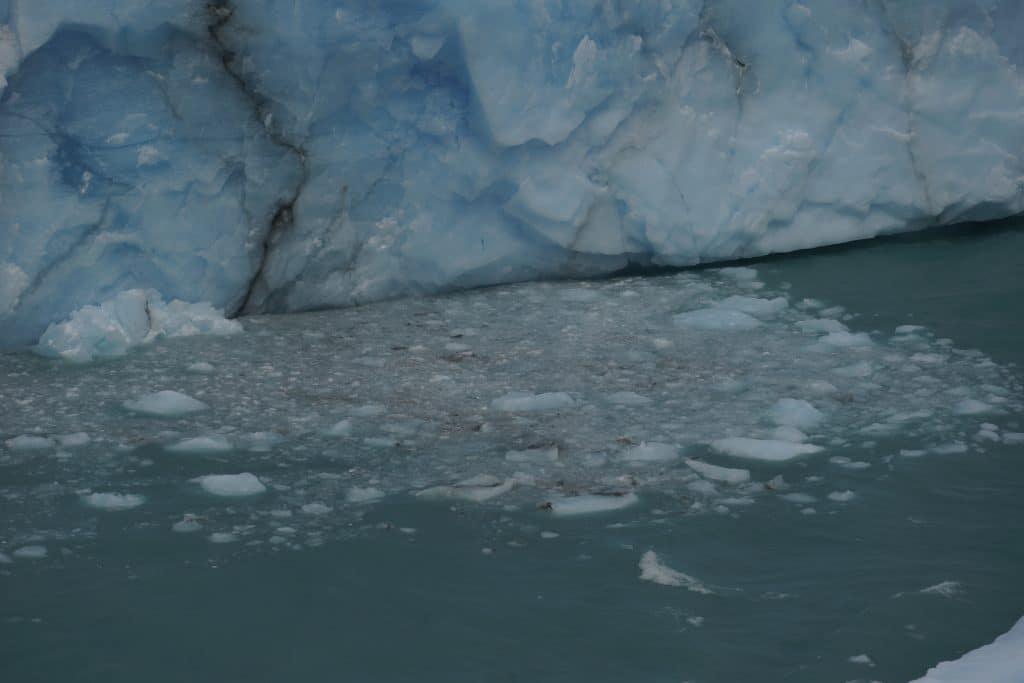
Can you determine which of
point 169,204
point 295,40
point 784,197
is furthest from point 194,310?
point 784,197

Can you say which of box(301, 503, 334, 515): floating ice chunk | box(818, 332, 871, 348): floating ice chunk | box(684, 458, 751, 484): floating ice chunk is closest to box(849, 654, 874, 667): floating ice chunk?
box(684, 458, 751, 484): floating ice chunk

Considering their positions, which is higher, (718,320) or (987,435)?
(718,320)

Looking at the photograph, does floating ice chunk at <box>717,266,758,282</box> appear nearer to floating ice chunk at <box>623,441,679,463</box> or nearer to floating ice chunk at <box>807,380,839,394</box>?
floating ice chunk at <box>807,380,839,394</box>

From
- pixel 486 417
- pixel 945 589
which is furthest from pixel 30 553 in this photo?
pixel 945 589

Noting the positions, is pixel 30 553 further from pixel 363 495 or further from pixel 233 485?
pixel 363 495

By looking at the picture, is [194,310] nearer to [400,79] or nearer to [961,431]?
[400,79]

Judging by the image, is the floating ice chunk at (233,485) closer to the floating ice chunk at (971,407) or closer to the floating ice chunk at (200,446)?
Result: the floating ice chunk at (200,446)
